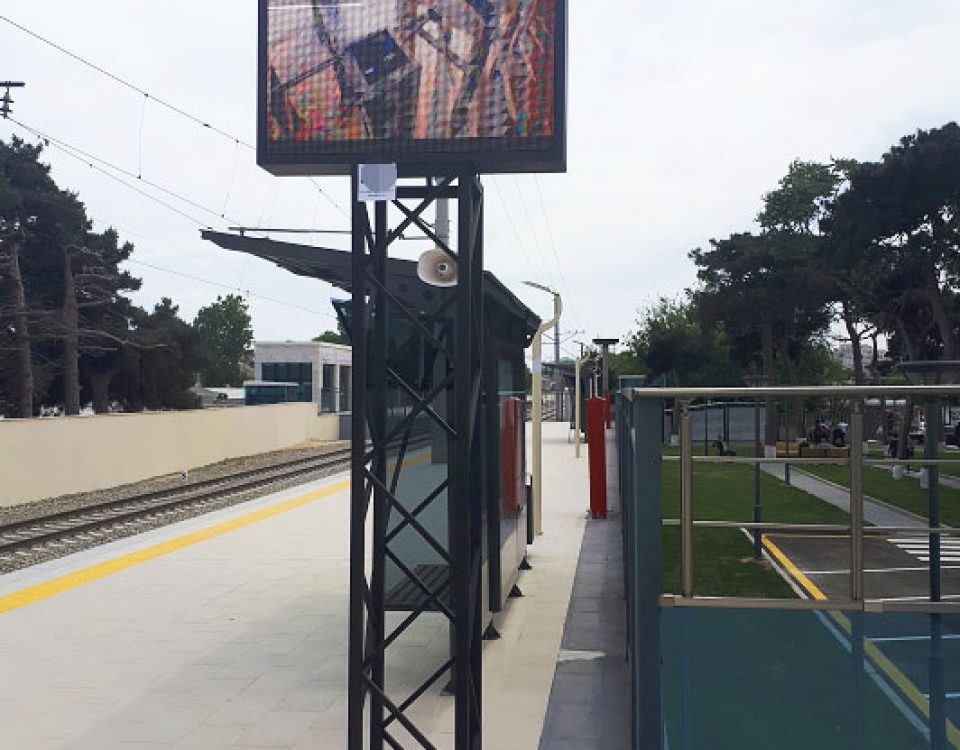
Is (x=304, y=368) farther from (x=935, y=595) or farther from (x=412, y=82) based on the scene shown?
(x=935, y=595)

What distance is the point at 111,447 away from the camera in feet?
72.5

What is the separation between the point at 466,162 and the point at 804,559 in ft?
30.3

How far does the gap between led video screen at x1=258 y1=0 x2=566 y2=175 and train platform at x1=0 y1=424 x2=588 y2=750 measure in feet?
12.3

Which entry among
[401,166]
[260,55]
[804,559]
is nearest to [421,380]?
[401,166]

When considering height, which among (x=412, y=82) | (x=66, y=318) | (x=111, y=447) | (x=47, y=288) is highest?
(x=47, y=288)

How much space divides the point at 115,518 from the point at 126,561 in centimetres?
362

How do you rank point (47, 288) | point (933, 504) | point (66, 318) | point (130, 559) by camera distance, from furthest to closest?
point (47, 288) → point (66, 318) → point (130, 559) → point (933, 504)

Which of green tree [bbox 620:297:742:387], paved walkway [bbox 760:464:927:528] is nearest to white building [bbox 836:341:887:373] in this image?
green tree [bbox 620:297:742:387]

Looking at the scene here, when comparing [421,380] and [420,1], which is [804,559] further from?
[420,1]

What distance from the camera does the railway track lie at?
13.3 metres

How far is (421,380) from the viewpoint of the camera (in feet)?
24.3

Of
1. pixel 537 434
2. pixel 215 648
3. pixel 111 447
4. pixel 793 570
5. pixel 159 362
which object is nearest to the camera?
pixel 215 648

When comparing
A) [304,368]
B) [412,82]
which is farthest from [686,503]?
[304,368]

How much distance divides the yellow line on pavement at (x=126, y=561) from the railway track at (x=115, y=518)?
3.48ft
